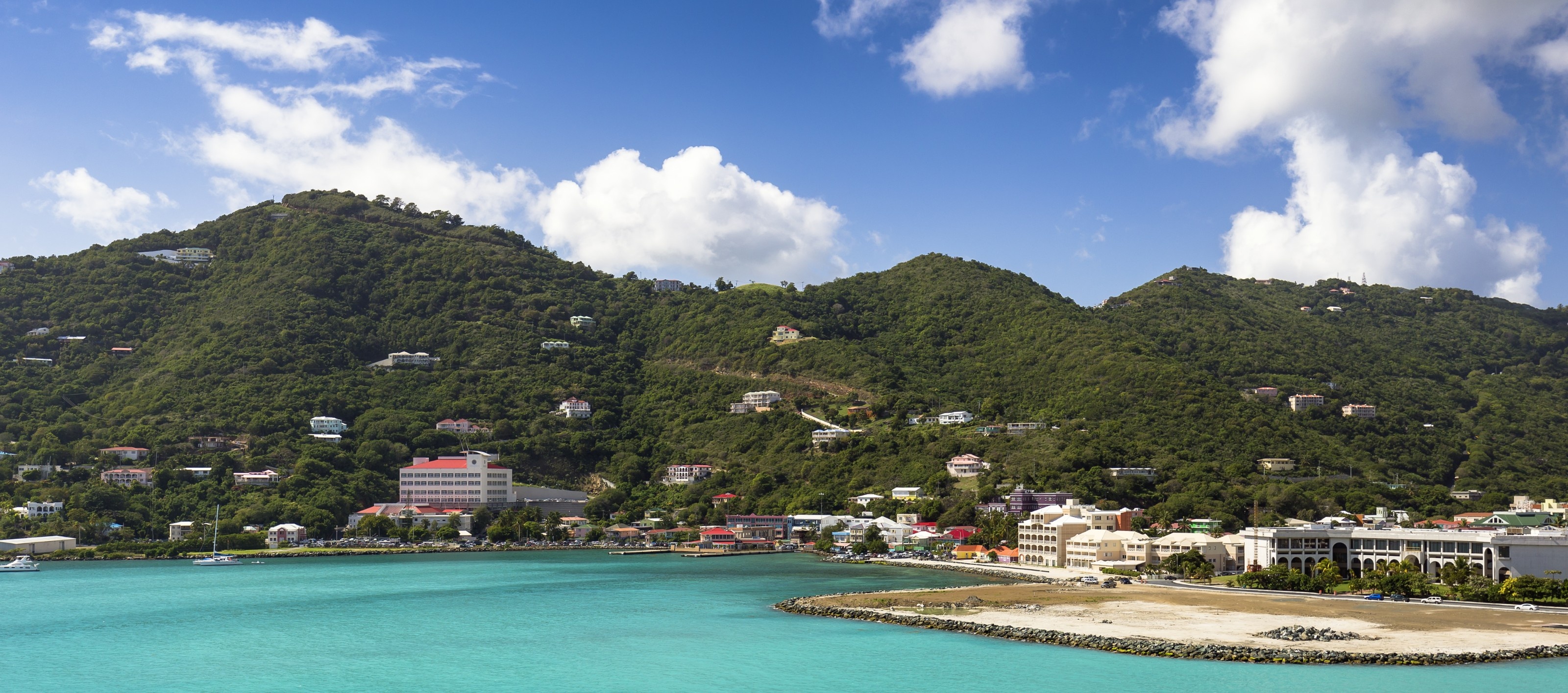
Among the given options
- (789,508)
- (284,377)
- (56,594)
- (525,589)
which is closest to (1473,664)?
(525,589)

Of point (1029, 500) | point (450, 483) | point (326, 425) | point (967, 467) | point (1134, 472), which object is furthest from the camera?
point (326, 425)

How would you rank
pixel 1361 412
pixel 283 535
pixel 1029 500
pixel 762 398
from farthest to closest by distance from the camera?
pixel 762 398, pixel 1361 412, pixel 283 535, pixel 1029 500

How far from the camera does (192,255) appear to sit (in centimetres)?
13650

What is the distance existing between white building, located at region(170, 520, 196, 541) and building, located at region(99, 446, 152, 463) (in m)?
9.67

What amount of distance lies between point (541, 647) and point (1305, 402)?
90237 mm

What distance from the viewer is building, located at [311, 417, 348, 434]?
325ft

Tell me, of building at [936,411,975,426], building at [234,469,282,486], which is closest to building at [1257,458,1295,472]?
building at [936,411,975,426]

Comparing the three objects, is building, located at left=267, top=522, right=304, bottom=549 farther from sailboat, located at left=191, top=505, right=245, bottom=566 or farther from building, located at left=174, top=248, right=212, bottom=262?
building, located at left=174, top=248, right=212, bottom=262

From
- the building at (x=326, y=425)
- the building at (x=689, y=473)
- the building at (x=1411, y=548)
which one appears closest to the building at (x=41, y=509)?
the building at (x=326, y=425)

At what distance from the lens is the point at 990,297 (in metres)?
136

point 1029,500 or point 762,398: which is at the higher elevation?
point 762,398

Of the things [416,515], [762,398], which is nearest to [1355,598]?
[416,515]

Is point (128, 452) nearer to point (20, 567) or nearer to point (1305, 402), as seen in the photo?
point (20, 567)

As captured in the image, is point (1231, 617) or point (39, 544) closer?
point (1231, 617)
